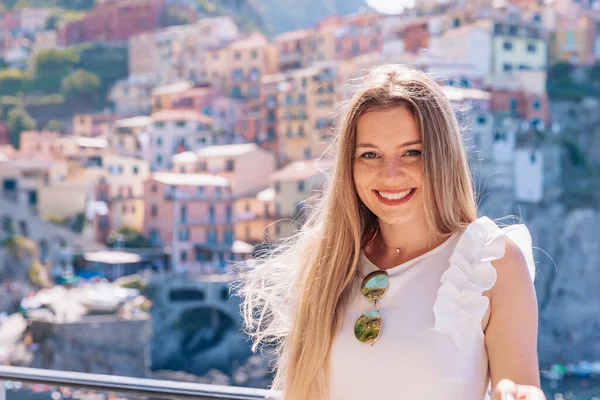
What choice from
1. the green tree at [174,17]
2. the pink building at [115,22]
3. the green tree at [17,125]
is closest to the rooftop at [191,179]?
the green tree at [17,125]

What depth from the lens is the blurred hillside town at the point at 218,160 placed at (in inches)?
695

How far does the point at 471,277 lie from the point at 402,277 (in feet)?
0.27

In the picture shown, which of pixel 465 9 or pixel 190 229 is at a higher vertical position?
pixel 465 9

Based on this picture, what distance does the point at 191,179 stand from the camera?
2028cm

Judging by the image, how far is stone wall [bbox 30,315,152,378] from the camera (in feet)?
50.5

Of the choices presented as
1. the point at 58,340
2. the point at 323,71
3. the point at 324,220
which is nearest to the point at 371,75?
the point at 324,220

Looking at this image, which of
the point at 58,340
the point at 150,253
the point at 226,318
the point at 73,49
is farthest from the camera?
the point at 73,49

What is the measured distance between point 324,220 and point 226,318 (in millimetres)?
17961

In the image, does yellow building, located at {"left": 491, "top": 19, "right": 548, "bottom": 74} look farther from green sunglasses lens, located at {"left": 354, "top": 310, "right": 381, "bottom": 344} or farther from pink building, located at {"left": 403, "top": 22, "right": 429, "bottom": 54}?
green sunglasses lens, located at {"left": 354, "top": 310, "right": 381, "bottom": 344}

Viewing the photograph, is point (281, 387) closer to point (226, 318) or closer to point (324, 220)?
point (324, 220)

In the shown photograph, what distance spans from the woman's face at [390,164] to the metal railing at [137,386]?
11.0 inches

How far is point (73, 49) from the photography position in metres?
30.7

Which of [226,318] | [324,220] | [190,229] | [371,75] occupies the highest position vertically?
[371,75]

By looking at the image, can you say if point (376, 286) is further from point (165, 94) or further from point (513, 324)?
point (165, 94)
